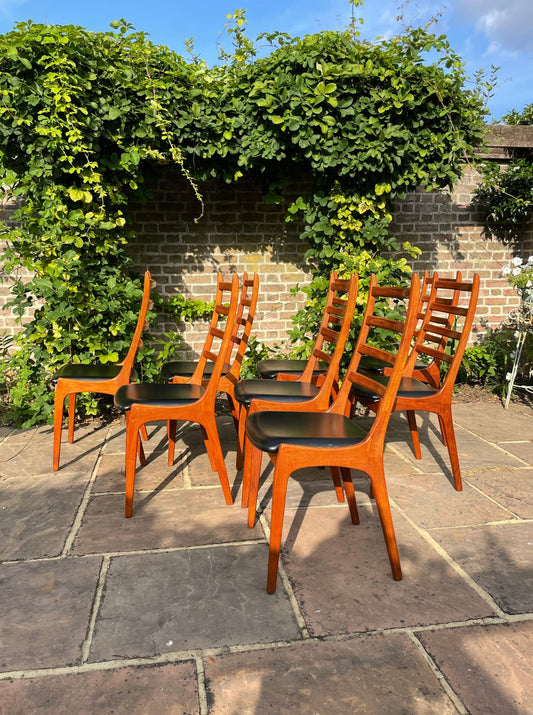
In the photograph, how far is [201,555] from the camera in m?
2.16

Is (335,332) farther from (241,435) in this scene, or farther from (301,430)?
(241,435)

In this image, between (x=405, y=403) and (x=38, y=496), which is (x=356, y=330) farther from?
(x=38, y=496)

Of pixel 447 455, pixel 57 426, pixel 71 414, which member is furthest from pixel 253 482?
pixel 71 414

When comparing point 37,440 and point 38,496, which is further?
point 37,440

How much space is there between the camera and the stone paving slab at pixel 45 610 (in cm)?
161

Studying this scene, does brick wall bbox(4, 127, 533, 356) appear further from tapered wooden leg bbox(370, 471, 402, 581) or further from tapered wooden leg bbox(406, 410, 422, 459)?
tapered wooden leg bbox(370, 471, 402, 581)

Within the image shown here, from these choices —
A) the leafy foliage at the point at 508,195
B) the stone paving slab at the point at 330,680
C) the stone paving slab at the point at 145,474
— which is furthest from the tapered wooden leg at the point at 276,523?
the leafy foliage at the point at 508,195

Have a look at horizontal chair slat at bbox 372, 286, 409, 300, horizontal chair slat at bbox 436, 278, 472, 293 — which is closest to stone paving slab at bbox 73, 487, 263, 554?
horizontal chair slat at bbox 372, 286, 409, 300

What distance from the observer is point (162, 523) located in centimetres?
243

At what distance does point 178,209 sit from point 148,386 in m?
2.38

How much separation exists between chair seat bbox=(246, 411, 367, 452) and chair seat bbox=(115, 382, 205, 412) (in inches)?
18.5

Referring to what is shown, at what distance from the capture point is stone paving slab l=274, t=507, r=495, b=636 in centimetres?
178

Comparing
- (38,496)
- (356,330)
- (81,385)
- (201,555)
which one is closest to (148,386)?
(81,385)

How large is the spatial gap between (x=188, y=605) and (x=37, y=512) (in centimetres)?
108
